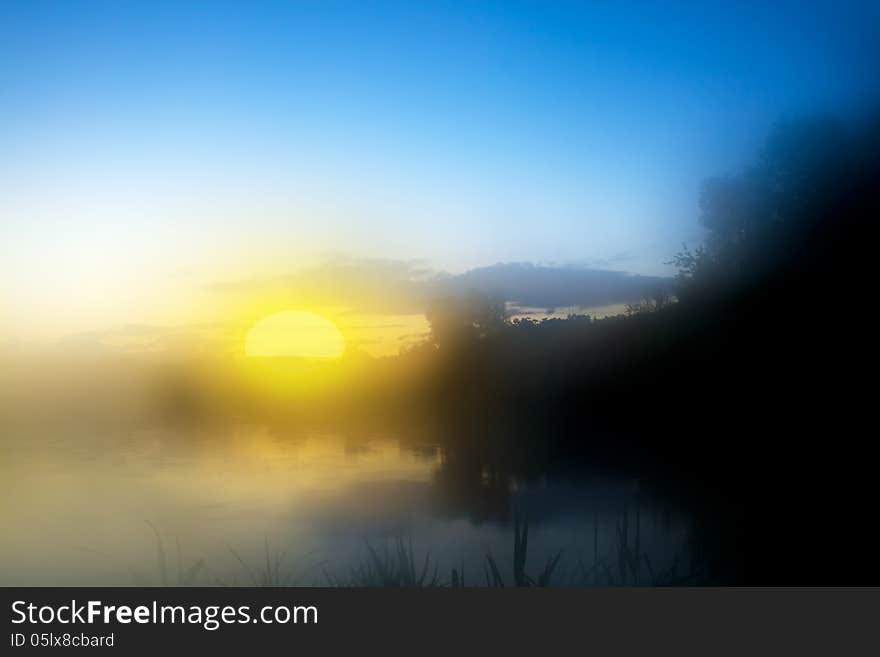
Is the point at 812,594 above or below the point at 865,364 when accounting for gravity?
below

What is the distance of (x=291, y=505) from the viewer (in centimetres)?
1005

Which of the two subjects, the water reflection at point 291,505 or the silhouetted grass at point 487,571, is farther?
the water reflection at point 291,505

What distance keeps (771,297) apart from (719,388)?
153cm

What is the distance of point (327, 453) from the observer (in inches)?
438

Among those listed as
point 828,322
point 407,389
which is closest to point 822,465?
point 828,322

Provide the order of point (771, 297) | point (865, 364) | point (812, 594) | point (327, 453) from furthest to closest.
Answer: point (327, 453)
point (771, 297)
point (865, 364)
point (812, 594)

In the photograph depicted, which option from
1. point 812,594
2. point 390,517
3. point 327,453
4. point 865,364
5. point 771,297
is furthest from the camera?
point 327,453

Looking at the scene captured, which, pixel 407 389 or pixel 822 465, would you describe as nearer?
pixel 822 465

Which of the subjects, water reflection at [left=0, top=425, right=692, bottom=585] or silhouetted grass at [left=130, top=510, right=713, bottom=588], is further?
water reflection at [left=0, top=425, right=692, bottom=585]

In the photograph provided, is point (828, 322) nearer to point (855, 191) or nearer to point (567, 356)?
point (855, 191)

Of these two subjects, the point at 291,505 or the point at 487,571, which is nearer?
the point at 487,571

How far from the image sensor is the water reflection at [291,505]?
803 cm

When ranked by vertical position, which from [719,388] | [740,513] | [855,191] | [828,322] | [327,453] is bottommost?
[740,513]

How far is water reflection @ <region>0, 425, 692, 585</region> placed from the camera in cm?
803
